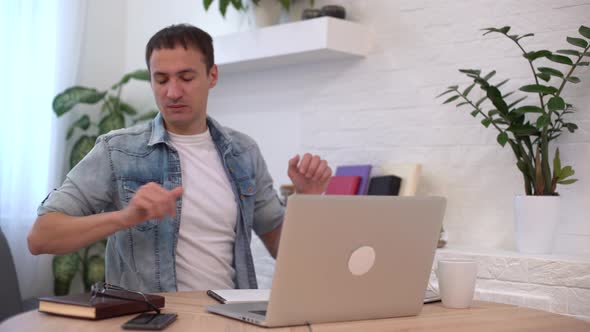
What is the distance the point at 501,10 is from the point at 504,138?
1.99 feet

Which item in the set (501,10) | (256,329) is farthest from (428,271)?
(501,10)

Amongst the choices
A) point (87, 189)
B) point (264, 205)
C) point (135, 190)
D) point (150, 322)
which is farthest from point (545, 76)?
point (150, 322)

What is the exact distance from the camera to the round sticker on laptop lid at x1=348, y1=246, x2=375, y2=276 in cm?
142

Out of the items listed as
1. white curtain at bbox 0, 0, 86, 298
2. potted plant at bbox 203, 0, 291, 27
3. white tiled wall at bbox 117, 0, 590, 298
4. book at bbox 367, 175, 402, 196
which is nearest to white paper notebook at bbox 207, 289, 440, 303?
white tiled wall at bbox 117, 0, 590, 298

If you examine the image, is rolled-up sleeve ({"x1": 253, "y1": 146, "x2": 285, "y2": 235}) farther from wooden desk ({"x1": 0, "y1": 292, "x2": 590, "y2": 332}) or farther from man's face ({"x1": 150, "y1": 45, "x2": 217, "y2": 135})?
wooden desk ({"x1": 0, "y1": 292, "x2": 590, "y2": 332})

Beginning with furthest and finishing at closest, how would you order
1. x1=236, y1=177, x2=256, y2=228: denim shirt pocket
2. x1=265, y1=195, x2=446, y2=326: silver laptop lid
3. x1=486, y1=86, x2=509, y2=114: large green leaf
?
x1=486, y1=86, x2=509, y2=114: large green leaf → x1=236, y1=177, x2=256, y2=228: denim shirt pocket → x1=265, y1=195, x2=446, y2=326: silver laptop lid

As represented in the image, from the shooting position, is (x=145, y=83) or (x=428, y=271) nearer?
(x=428, y=271)

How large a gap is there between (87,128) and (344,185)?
5.86 feet

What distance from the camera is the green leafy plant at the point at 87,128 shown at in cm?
411

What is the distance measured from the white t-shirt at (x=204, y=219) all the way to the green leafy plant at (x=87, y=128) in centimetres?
205

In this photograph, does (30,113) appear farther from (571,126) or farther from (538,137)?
(571,126)

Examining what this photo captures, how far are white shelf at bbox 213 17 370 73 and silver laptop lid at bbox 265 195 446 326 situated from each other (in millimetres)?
1867

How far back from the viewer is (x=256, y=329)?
4.50 feet

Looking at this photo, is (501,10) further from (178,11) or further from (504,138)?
(178,11)
